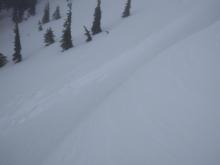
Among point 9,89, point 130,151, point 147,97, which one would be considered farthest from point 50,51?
point 130,151

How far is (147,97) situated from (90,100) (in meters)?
3.54

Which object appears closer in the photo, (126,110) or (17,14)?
(126,110)

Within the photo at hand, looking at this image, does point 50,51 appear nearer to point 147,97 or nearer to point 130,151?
point 147,97

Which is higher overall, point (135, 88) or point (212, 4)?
point (212, 4)

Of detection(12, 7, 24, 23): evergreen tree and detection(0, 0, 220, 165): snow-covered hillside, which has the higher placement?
detection(0, 0, 220, 165): snow-covered hillside

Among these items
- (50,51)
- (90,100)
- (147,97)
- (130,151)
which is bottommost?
(50,51)

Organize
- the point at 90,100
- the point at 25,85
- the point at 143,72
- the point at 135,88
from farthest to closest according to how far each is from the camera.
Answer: the point at 25,85, the point at 90,100, the point at 143,72, the point at 135,88

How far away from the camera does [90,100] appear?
10383 millimetres

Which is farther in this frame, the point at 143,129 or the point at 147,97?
the point at 147,97

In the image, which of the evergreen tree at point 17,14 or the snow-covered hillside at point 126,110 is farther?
the evergreen tree at point 17,14

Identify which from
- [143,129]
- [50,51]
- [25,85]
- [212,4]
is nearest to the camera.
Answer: [143,129]

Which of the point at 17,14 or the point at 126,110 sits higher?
the point at 126,110

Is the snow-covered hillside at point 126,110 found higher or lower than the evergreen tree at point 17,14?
higher

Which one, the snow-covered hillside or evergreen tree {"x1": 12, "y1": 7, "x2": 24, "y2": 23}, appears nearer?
the snow-covered hillside
